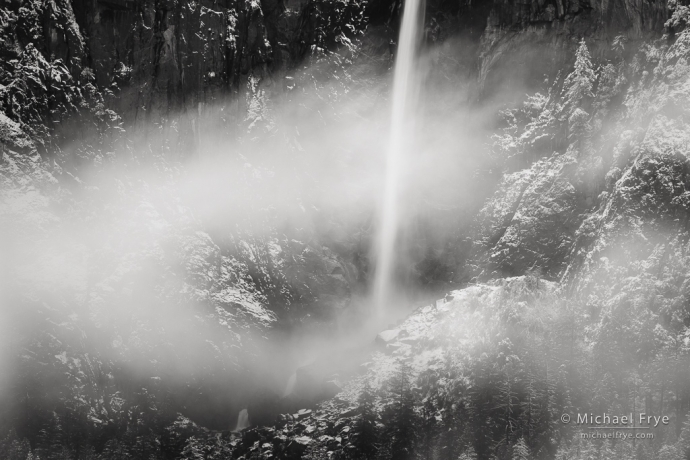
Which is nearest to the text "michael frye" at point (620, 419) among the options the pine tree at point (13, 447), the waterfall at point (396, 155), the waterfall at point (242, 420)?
the waterfall at point (396, 155)

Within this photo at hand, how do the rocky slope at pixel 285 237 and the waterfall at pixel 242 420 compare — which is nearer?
the rocky slope at pixel 285 237

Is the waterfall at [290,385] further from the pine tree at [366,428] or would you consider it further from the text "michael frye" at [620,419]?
the text "michael frye" at [620,419]

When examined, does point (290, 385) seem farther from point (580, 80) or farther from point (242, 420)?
point (580, 80)

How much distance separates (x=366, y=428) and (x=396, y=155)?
34.9m

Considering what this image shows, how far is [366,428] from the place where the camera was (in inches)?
3391

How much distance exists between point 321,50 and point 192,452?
48.3 metres

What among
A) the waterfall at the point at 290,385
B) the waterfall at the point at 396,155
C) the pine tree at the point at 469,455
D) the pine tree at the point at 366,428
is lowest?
the pine tree at the point at 469,455

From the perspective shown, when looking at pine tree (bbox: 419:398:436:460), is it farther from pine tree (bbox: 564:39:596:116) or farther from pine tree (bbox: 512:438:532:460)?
pine tree (bbox: 564:39:596:116)

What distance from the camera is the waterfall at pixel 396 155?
103812 mm

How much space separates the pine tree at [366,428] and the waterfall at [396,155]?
16.6 meters

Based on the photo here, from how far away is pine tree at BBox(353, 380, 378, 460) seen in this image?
83.8 m

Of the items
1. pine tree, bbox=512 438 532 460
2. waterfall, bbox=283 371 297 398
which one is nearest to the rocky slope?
pine tree, bbox=512 438 532 460

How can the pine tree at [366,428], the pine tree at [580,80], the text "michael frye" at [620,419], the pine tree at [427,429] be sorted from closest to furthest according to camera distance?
1. the text "michael frye" at [620,419]
2. the pine tree at [427,429]
3. the pine tree at [366,428]
4. the pine tree at [580,80]

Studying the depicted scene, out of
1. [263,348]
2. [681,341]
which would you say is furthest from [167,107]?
[681,341]
